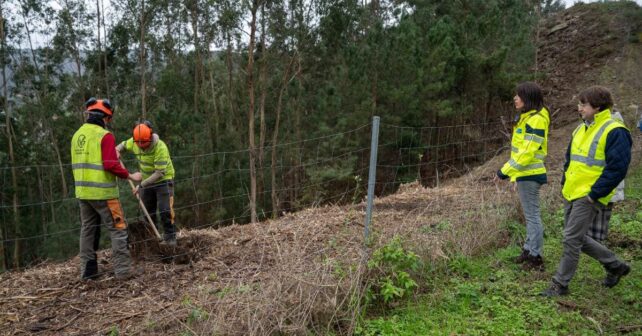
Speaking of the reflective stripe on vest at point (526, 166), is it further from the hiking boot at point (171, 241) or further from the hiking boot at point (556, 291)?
the hiking boot at point (171, 241)

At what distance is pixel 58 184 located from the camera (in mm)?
25438

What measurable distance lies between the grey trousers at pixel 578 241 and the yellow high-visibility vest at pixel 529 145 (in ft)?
1.49

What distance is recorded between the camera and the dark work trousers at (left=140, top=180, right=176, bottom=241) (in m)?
4.89

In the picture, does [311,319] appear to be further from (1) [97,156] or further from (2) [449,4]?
(2) [449,4]

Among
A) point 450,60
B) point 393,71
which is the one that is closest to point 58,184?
point 393,71

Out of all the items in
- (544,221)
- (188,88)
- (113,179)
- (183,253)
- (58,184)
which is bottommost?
(58,184)

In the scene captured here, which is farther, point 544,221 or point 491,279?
point 544,221

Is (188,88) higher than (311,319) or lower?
higher

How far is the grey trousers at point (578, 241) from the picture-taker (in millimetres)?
3123

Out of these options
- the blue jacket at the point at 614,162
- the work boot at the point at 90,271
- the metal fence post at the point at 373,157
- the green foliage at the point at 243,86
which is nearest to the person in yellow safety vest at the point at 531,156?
the blue jacket at the point at 614,162

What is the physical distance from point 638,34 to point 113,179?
975 inches

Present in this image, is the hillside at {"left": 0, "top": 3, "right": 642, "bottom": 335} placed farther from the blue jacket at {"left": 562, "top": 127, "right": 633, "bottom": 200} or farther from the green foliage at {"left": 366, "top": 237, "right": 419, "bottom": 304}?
the blue jacket at {"left": 562, "top": 127, "right": 633, "bottom": 200}

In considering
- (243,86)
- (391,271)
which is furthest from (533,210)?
(243,86)

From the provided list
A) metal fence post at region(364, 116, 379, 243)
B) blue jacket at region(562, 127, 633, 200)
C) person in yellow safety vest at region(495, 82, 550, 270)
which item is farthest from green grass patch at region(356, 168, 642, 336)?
blue jacket at region(562, 127, 633, 200)
